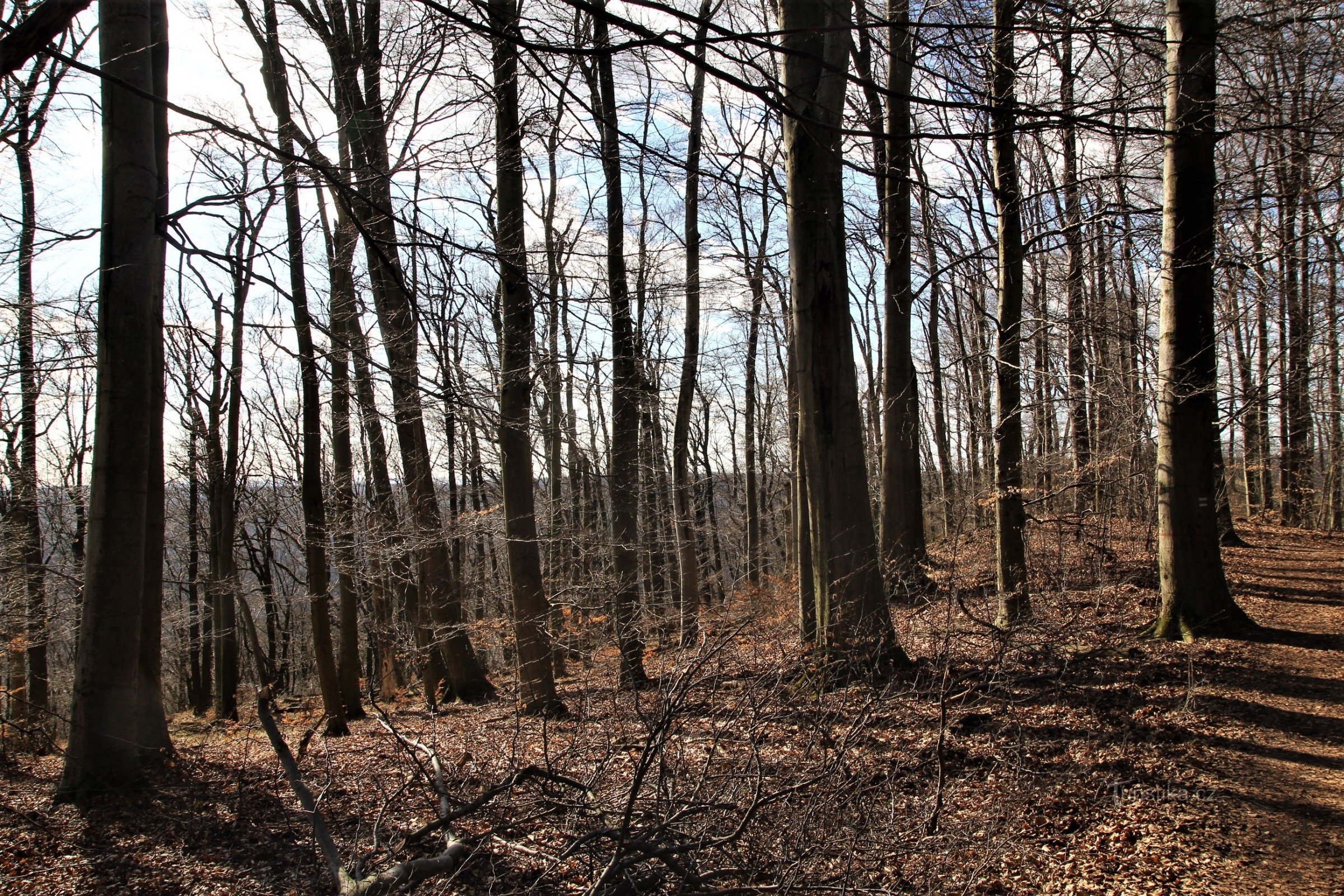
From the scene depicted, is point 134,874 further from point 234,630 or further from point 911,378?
point 234,630

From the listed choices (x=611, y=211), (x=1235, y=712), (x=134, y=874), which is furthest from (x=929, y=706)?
(x=611, y=211)

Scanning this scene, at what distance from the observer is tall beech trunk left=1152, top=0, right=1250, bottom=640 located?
774cm

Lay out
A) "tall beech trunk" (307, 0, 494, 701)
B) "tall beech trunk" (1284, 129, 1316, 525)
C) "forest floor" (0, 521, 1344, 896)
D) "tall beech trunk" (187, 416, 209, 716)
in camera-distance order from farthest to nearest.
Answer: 1. "tall beech trunk" (187, 416, 209, 716)
2. "tall beech trunk" (1284, 129, 1316, 525)
3. "tall beech trunk" (307, 0, 494, 701)
4. "forest floor" (0, 521, 1344, 896)

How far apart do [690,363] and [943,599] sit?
7074mm

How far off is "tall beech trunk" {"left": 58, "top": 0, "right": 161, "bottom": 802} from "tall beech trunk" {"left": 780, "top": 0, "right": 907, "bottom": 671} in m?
5.97

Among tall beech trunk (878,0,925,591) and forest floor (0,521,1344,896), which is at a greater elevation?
tall beech trunk (878,0,925,591)

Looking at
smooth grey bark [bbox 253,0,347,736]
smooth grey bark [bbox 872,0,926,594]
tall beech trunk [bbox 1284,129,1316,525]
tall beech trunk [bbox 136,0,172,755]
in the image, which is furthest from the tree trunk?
tall beech trunk [bbox 1284,129,1316,525]

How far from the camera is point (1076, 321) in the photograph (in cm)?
785

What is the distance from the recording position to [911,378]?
12766mm

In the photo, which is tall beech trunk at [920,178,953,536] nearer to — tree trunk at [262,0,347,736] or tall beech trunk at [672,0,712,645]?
tall beech trunk at [672,0,712,645]

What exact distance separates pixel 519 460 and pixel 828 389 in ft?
13.0

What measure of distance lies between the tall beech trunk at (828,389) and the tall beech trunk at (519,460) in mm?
3173

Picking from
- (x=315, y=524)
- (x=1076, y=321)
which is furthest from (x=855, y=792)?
(x=315, y=524)

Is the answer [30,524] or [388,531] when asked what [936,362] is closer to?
[388,531]
